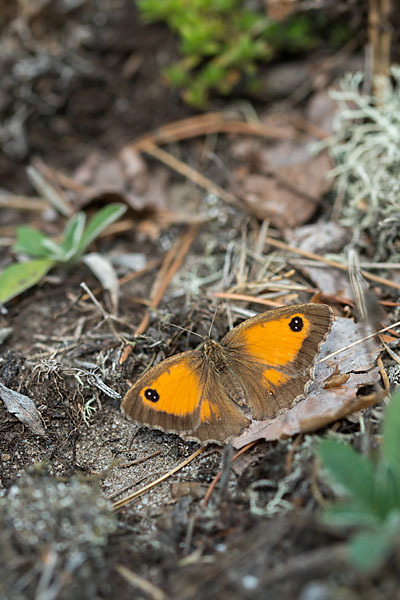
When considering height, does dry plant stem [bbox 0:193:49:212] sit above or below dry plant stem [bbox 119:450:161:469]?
above

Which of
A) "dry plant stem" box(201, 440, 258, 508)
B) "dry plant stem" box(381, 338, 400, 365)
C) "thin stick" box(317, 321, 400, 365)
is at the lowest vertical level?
"dry plant stem" box(381, 338, 400, 365)

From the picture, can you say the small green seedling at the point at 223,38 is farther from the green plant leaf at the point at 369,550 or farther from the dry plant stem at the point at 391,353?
the green plant leaf at the point at 369,550

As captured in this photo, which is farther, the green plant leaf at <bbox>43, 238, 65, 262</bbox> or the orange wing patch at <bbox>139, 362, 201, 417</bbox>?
the green plant leaf at <bbox>43, 238, 65, 262</bbox>

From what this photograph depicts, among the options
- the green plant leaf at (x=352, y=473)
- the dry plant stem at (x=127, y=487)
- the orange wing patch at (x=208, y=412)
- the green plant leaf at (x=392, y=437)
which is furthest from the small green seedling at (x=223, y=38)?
the green plant leaf at (x=352, y=473)

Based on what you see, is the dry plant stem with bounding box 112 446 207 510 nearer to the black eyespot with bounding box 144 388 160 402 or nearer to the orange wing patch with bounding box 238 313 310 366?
the black eyespot with bounding box 144 388 160 402

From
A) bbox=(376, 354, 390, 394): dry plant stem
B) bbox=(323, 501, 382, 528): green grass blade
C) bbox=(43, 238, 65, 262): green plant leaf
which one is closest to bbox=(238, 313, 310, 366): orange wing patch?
bbox=(376, 354, 390, 394): dry plant stem

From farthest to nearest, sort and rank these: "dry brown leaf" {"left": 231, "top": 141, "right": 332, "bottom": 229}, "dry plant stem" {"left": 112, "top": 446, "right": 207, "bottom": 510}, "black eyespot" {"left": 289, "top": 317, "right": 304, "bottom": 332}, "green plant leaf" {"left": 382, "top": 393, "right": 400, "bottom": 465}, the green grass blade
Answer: "dry brown leaf" {"left": 231, "top": 141, "right": 332, "bottom": 229} → "black eyespot" {"left": 289, "top": 317, "right": 304, "bottom": 332} → "dry plant stem" {"left": 112, "top": 446, "right": 207, "bottom": 510} → "green plant leaf" {"left": 382, "top": 393, "right": 400, "bottom": 465} → the green grass blade

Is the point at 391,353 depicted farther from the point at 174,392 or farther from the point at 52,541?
the point at 52,541

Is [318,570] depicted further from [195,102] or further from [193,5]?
[193,5]
